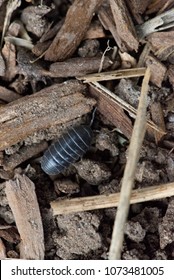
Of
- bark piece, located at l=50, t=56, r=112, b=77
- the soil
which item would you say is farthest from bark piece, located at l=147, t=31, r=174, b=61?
bark piece, located at l=50, t=56, r=112, b=77

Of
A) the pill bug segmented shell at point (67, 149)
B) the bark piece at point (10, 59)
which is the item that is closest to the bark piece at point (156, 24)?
the pill bug segmented shell at point (67, 149)

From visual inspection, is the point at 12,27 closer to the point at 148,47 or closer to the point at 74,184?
the point at 148,47

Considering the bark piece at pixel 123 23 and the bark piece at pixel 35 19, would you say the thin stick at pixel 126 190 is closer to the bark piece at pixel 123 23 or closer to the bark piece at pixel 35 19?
the bark piece at pixel 123 23

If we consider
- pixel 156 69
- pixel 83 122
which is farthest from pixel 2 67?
pixel 156 69

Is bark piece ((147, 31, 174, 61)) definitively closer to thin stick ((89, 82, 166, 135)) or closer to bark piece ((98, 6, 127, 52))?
bark piece ((98, 6, 127, 52))

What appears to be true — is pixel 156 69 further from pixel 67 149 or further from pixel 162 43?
pixel 67 149
